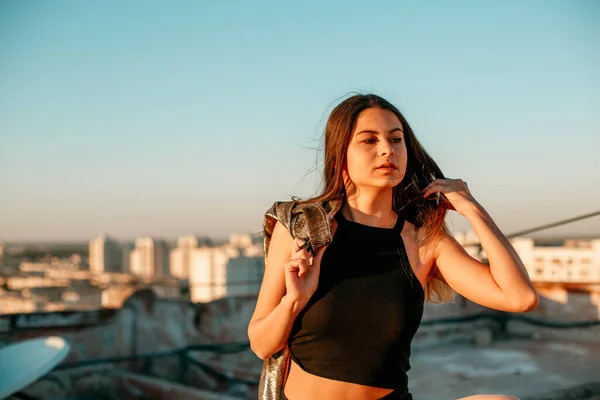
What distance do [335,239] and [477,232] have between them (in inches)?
12.9

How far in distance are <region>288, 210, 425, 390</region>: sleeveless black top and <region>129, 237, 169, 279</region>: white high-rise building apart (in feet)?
287

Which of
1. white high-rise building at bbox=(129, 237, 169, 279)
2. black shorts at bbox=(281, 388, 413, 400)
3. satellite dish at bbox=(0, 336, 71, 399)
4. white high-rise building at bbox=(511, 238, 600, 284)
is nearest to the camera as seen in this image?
black shorts at bbox=(281, 388, 413, 400)

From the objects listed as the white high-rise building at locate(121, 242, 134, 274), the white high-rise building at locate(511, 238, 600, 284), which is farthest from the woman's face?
the white high-rise building at locate(121, 242, 134, 274)

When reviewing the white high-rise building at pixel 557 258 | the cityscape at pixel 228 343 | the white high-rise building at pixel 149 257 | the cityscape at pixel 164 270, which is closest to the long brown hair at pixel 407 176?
the cityscape at pixel 164 270

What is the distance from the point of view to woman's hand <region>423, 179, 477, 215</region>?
1.72 metres

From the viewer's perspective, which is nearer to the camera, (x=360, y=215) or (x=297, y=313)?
(x=297, y=313)

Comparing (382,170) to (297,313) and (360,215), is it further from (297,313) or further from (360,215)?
(297,313)

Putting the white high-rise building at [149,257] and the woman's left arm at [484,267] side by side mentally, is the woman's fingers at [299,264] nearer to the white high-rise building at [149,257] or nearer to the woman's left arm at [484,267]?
the woman's left arm at [484,267]

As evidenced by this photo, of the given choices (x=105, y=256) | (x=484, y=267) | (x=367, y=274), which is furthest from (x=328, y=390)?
(x=105, y=256)

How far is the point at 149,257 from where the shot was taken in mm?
89438

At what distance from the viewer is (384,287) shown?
1578mm

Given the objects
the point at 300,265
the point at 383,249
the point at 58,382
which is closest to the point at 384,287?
the point at 383,249

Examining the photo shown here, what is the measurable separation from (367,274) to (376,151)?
0.89 feet

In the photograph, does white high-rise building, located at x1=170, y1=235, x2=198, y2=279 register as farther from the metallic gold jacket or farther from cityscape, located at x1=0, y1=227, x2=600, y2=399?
the metallic gold jacket
